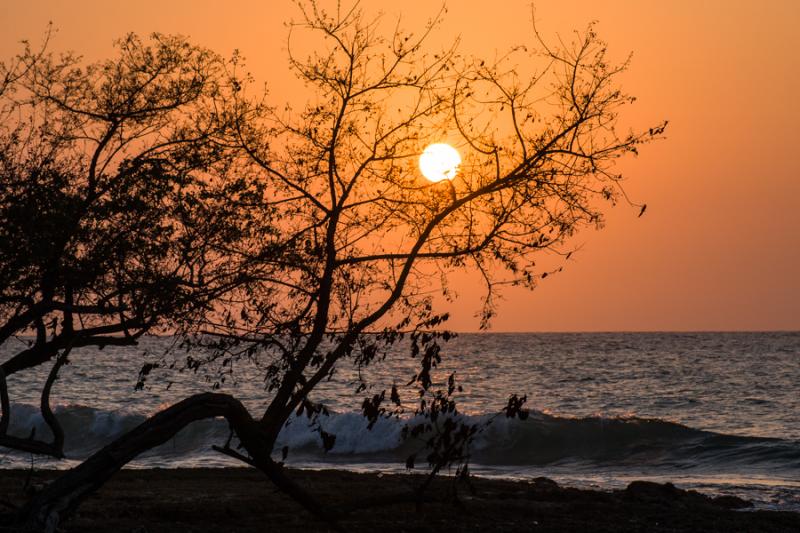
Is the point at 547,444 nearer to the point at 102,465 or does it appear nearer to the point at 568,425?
the point at 568,425

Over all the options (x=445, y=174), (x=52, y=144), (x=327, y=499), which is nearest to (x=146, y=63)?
(x=52, y=144)

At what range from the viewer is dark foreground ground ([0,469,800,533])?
17594mm

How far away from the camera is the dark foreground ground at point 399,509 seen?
17.6 metres

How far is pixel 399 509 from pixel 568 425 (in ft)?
78.1

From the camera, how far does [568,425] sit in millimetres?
42062

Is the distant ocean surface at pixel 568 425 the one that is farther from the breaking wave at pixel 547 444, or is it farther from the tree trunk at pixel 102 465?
the tree trunk at pixel 102 465

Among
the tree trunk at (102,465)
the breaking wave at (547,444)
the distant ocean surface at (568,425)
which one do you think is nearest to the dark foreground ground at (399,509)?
the distant ocean surface at (568,425)

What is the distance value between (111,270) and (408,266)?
4.57 metres

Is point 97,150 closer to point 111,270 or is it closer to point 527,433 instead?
point 111,270

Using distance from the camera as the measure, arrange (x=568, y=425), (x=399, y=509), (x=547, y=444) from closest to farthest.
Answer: (x=399, y=509) → (x=547, y=444) → (x=568, y=425)

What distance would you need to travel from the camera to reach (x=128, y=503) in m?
19.8

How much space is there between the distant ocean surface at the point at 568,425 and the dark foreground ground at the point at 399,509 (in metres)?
2.60

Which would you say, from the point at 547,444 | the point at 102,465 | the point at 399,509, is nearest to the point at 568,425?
the point at 547,444

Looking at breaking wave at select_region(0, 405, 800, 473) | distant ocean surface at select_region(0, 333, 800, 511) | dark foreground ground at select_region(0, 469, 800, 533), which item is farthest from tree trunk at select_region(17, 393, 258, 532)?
breaking wave at select_region(0, 405, 800, 473)
